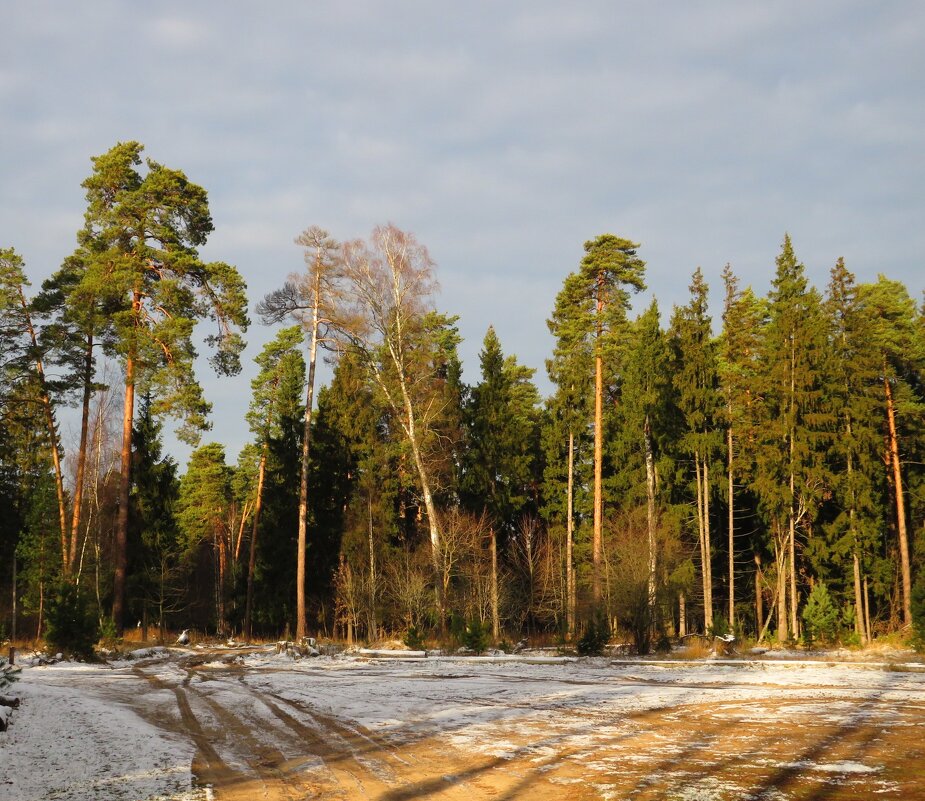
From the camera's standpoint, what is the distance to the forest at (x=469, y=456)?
28.4 meters

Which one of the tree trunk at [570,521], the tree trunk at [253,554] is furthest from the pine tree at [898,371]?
the tree trunk at [253,554]

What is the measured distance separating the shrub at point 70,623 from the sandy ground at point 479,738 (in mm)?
4479

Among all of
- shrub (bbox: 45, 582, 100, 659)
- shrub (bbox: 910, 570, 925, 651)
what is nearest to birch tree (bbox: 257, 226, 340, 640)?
shrub (bbox: 45, 582, 100, 659)

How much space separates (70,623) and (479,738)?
620 inches

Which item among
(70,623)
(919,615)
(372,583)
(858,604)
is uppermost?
(372,583)

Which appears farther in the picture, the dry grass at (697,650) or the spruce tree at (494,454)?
the spruce tree at (494,454)

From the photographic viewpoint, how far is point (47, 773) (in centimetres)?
768

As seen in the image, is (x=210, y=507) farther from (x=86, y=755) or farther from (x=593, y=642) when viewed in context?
(x=86, y=755)

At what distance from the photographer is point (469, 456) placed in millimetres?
42875

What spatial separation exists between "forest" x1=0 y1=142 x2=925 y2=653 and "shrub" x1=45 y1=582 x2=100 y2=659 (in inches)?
3.7

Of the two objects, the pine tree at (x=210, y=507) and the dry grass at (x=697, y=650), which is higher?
the pine tree at (x=210, y=507)

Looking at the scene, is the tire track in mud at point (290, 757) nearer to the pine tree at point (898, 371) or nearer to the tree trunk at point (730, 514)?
the tree trunk at point (730, 514)

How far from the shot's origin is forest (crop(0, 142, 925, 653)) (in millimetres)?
28391

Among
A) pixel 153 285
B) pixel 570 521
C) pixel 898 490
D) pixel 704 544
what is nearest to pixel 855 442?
pixel 898 490
